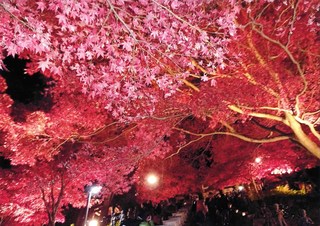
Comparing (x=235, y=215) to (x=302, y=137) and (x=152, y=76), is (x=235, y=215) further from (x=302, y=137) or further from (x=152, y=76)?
(x=152, y=76)

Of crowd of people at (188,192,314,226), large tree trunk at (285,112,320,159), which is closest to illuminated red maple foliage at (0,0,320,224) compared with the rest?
large tree trunk at (285,112,320,159)

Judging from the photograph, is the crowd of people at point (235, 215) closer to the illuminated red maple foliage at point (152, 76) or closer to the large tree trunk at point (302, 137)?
the illuminated red maple foliage at point (152, 76)

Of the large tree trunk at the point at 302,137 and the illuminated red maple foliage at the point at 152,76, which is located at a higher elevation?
the illuminated red maple foliage at the point at 152,76

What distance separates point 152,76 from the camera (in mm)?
7867

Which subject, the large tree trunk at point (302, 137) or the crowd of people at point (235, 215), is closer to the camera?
the large tree trunk at point (302, 137)

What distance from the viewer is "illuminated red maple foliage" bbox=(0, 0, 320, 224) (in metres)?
5.76

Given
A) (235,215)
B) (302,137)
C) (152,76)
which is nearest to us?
(152,76)

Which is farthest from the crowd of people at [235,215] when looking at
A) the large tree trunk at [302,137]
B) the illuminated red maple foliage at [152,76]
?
the large tree trunk at [302,137]

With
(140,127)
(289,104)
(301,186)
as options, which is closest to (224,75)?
(289,104)

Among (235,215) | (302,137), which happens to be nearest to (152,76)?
(302,137)

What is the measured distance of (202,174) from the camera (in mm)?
26953

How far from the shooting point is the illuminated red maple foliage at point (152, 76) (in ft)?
18.9

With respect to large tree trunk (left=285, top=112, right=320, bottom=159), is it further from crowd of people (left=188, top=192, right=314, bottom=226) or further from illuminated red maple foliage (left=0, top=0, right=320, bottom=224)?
crowd of people (left=188, top=192, right=314, bottom=226)

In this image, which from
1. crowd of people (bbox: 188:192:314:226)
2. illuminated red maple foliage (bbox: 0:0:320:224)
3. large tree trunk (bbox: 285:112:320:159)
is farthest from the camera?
crowd of people (bbox: 188:192:314:226)
